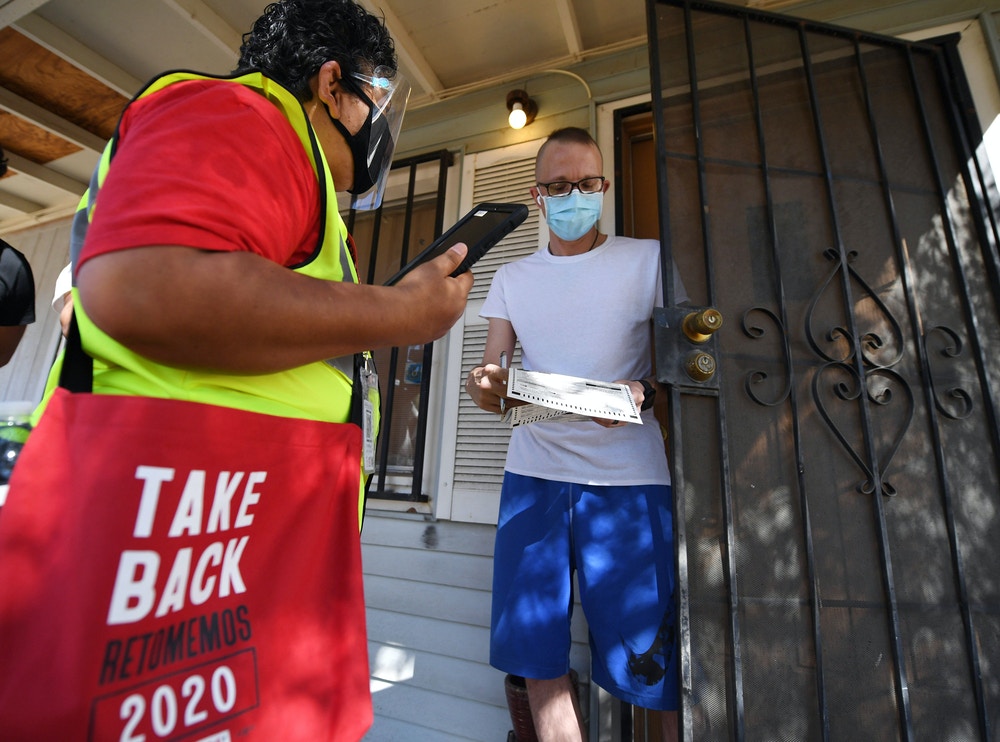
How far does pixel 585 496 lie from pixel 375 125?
46.5 inches

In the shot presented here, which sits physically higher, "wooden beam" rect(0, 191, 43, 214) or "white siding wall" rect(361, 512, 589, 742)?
"wooden beam" rect(0, 191, 43, 214)

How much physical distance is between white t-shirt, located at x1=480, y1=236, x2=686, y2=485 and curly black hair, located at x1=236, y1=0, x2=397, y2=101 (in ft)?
3.15

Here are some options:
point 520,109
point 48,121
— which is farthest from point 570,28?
point 48,121

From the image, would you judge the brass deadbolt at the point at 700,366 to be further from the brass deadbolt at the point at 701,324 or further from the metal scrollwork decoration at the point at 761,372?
the metal scrollwork decoration at the point at 761,372

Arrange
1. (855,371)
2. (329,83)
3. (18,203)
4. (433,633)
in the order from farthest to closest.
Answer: (18,203)
(433,633)
(855,371)
(329,83)

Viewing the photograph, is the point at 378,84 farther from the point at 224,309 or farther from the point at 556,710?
the point at 556,710

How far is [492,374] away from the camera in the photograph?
1.54 meters

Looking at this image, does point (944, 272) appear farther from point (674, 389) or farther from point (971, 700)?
point (971, 700)

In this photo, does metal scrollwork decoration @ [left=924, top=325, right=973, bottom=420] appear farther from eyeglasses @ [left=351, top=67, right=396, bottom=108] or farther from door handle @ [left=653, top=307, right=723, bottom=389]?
eyeglasses @ [left=351, top=67, right=396, bottom=108]

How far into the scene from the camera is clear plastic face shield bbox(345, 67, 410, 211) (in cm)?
107

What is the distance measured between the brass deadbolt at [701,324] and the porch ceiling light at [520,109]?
6.05 ft

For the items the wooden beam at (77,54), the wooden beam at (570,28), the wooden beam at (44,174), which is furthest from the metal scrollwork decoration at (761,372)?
the wooden beam at (44,174)

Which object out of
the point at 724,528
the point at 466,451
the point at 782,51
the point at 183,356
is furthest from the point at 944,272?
the point at 183,356

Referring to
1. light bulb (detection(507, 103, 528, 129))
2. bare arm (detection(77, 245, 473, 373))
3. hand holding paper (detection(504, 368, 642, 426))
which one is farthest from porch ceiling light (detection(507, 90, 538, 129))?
bare arm (detection(77, 245, 473, 373))
